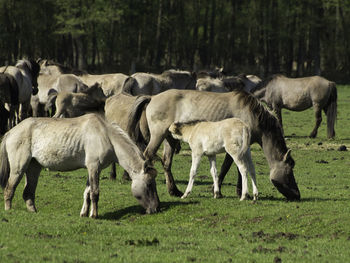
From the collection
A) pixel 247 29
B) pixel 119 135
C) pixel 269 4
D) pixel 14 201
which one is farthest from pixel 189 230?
pixel 247 29

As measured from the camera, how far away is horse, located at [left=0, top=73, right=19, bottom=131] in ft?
78.4

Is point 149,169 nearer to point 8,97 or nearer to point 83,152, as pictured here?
point 83,152

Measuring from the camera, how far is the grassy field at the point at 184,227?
962cm

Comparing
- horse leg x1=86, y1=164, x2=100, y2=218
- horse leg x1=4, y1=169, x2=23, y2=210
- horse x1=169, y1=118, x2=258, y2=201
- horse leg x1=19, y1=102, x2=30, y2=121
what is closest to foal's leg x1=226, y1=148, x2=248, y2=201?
horse x1=169, y1=118, x2=258, y2=201

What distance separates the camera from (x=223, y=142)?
13.5 metres

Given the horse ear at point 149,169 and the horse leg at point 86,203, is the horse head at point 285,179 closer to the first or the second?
the horse ear at point 149,169

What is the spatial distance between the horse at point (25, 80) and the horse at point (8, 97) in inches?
25.5

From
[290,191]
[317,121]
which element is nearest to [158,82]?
[317,121]

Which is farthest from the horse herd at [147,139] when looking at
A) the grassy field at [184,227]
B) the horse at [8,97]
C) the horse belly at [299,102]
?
the horse belly at [299,102]

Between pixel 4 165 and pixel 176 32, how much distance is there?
61961 millimetres

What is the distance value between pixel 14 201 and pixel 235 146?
4649 mm

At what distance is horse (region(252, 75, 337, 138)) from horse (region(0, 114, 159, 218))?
1600cm

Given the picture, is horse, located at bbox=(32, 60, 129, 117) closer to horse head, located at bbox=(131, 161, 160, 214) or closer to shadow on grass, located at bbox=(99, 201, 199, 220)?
shadow on grass, located at bbox=(99, 201, 199, 220)

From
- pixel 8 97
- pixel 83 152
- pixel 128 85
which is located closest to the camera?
pixel 83 152
